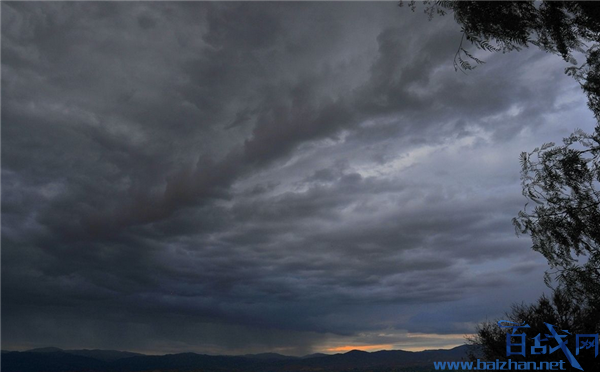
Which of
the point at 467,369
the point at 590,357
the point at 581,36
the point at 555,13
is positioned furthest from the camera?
the point at 467,369

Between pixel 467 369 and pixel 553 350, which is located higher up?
pixel 553 350

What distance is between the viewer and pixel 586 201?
17.4 m

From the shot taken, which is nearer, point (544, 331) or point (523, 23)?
point (523, 23)

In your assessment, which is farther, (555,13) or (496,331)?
(496,331)

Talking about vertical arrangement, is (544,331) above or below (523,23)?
below

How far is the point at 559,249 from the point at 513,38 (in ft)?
30.1

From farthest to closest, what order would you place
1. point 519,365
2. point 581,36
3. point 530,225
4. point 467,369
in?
point 467,369 < point 519,365 < point 530,225 < point 581,36

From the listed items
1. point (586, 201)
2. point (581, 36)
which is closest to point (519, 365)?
point (586, 201)

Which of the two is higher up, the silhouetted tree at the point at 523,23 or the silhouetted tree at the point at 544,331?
the silhouetted tree at the point at 523,23

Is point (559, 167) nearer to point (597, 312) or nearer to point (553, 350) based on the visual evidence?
point (597, 312)

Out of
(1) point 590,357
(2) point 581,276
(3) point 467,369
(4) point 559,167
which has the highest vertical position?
(4) point 559,167

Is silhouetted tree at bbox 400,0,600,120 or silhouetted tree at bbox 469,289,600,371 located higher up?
silhouetted tree at bbox 400,0,600,120

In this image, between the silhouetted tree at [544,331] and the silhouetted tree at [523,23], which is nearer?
the silhouetted tree at [523,23]

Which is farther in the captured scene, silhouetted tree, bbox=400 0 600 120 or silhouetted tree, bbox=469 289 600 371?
silhouetted tree, bbox=469 289 600 371
